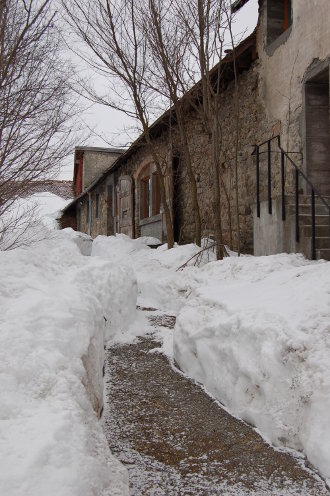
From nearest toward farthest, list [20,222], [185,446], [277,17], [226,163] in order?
[185,446] → [20,222] → [277,17] → [226,163]

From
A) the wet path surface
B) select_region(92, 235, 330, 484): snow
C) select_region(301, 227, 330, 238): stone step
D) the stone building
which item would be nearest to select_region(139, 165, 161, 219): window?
the stone building

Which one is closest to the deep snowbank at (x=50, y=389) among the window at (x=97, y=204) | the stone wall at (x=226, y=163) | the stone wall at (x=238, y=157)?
the stone wall at (x=226, y=163)

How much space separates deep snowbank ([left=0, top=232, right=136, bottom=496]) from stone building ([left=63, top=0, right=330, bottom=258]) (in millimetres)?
3191

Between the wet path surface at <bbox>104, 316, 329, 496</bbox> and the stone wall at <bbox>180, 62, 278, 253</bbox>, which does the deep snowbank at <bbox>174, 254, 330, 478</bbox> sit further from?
the stone wall at <bbox>180, 62, 278, 253</bbox>

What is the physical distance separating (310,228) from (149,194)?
26.3ft

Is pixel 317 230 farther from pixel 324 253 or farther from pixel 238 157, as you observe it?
pixel 238 157

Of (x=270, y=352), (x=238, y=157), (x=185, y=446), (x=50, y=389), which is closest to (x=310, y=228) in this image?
(x=238, y=157)

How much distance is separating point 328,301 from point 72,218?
88.8 ft

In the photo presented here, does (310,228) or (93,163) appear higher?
(93,163)

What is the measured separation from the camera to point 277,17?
25.1ft

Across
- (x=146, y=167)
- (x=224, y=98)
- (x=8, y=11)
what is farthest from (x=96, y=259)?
(x=146, y=167)

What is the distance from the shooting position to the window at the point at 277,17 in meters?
7.60

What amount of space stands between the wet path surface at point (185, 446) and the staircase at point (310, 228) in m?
2.72

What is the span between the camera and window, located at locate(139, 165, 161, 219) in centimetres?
1288
